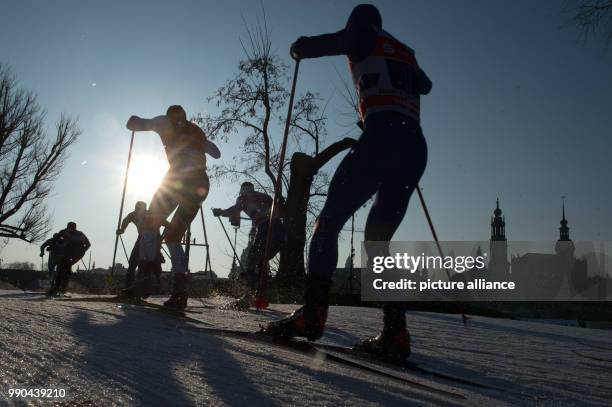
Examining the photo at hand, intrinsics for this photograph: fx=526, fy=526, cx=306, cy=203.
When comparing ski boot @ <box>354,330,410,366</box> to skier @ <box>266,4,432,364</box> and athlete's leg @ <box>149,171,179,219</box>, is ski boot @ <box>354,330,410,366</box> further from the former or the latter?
athlete's leg @ <box>149,171,179,219</box>

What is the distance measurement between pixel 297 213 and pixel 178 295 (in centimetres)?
1187

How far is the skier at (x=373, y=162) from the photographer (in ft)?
8.21

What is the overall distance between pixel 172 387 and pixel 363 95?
1921 mm

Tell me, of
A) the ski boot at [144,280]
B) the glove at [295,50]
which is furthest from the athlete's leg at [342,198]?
the ski boot at [144,280]

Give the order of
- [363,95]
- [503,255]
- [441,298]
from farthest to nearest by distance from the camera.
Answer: [503,255]
[441,298]
[363,95]

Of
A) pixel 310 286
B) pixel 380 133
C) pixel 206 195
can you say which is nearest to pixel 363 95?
pixel 380 133

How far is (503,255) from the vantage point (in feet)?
406

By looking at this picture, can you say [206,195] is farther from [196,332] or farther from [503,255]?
[503,255]

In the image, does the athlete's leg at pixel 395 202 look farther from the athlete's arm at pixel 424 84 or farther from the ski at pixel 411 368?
the athlete's arm at pixel 424 84

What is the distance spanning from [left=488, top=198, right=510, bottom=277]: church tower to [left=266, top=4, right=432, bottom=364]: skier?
111 m

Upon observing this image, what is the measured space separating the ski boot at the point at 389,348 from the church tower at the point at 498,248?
4364 inches

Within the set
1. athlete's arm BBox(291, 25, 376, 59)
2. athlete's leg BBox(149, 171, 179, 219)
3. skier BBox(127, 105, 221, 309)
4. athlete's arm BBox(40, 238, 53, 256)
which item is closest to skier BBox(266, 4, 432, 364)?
athlete's arm BBox(291, 25, 376, 59)

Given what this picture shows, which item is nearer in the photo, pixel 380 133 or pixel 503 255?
pixel 380 133

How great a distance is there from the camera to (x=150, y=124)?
484 centimetres
